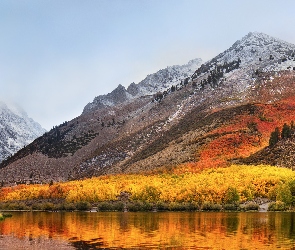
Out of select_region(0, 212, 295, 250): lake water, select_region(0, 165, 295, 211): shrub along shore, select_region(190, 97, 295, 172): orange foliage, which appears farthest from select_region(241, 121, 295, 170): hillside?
select_region(0, 212, 295, 250): lake water

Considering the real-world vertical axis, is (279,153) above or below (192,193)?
above

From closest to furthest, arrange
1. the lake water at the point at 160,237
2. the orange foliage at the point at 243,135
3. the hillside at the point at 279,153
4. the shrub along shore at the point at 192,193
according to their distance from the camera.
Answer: the lake water at the point at 160,237 < the shrub along shore at the point at 192,193 < the hillside at the point at 279,153 < the orange foliage at the point at 243,135

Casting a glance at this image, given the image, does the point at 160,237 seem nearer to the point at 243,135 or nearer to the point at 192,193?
the point at 192,193

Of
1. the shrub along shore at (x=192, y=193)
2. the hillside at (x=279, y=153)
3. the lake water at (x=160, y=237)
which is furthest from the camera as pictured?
the hillside at (x=279, y=153)

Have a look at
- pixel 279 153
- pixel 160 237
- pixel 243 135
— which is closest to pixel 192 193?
pixel 279 153

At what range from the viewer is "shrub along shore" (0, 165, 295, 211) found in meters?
100

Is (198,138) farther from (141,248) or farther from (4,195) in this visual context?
(141,248)

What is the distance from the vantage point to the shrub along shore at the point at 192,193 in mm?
100375

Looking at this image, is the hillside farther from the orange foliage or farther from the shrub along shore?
the shrub along shore

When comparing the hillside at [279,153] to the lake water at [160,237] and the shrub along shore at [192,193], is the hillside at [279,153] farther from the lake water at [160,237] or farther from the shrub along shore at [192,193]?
the lake water at [160,237]

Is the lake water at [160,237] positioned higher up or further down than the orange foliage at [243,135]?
further down

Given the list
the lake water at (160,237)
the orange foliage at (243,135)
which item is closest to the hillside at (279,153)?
the orange foliage at (243,135)

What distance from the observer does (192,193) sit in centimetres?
10875

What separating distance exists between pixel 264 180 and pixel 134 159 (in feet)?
318
